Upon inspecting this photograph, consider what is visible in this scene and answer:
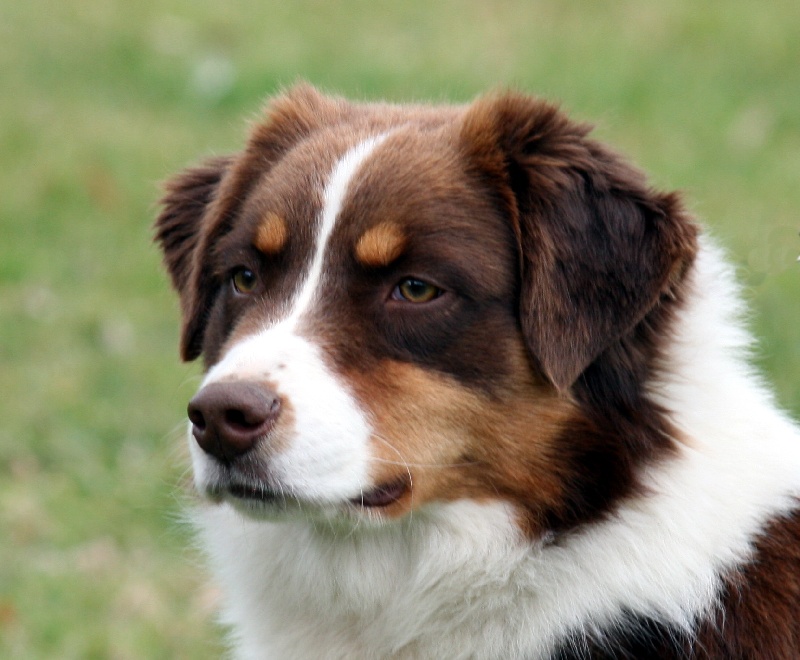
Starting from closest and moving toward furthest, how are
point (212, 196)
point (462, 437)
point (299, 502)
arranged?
point (299, 502) → point (462, 437) → point (212, 196)

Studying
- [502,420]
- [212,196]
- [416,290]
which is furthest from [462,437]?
[212,196]

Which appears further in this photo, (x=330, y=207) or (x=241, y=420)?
(x=330, y=207)

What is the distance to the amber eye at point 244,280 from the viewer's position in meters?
4.28

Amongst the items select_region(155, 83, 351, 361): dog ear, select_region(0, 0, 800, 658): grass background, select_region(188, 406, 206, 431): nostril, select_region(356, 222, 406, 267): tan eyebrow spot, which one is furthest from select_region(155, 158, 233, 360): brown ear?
select_region(188, 406, 206, 431): nostril

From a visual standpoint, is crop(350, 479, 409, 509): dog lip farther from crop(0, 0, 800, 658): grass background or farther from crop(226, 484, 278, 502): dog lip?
crop(0, 0, 800, 658): grass background

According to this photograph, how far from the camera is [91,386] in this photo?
8.11 metres

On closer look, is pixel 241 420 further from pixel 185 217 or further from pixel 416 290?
pixel 185 217

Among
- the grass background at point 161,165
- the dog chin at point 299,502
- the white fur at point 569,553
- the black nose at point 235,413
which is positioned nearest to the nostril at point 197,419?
the black nose at point 235,413

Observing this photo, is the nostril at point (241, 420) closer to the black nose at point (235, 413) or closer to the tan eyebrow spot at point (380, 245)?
the black nose at point (235, 413)

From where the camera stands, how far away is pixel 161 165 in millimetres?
11383

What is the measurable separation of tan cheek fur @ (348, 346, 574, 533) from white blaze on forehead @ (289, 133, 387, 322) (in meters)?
0.33

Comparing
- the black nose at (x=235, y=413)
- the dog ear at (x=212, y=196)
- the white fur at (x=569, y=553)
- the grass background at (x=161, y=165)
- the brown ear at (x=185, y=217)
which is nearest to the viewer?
the black nose at (x=235, y=413)

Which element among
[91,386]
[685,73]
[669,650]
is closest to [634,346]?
[669,650]

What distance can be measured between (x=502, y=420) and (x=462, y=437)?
0.14m
